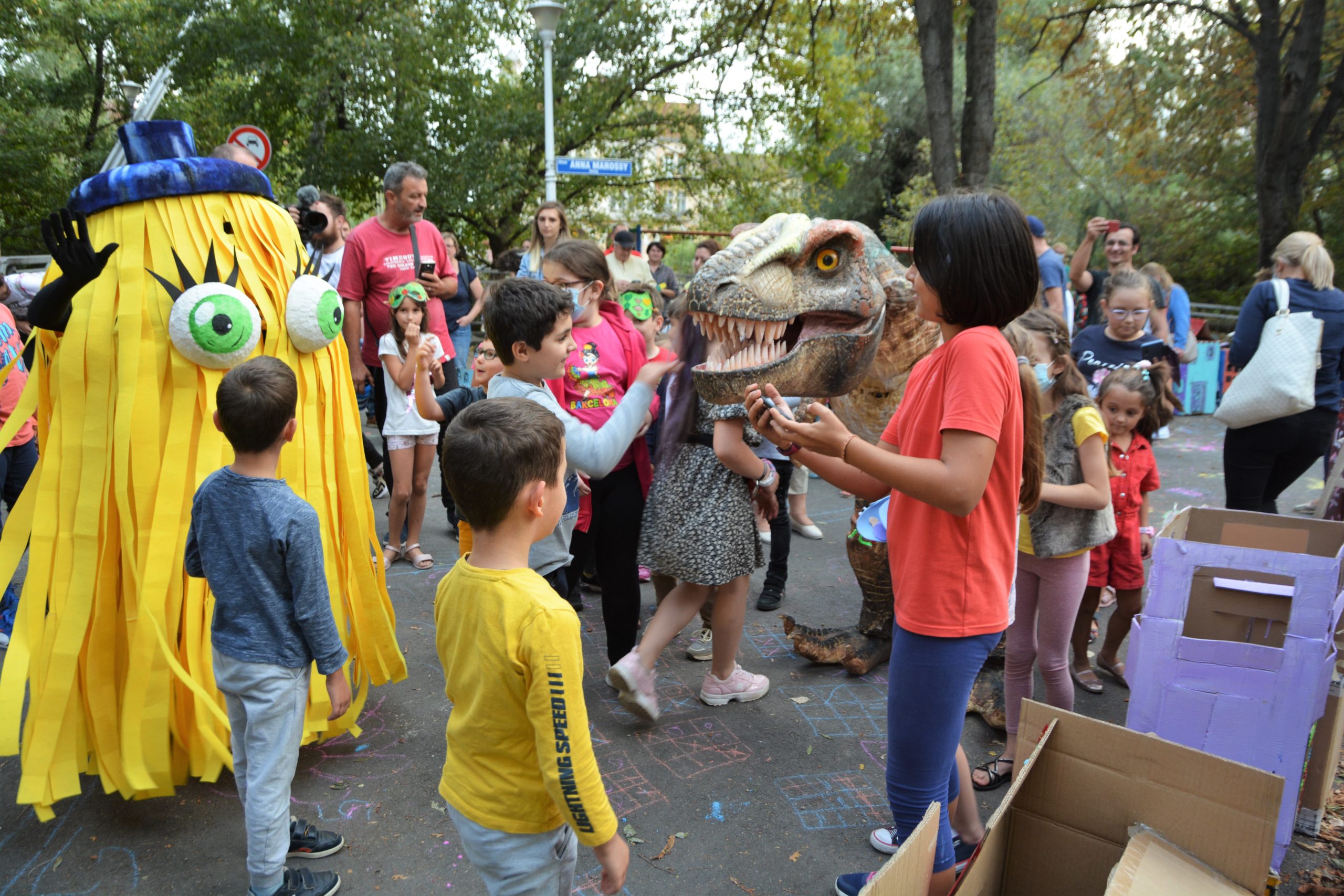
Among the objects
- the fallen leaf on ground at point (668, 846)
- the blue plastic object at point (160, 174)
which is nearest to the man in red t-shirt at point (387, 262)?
the blue plastic object at point (160, 174)

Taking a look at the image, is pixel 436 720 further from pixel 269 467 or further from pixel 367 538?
pixel 269 467

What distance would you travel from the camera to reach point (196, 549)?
2.16 m

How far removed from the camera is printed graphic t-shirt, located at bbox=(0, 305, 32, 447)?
161 inches

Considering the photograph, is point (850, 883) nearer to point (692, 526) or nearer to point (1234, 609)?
point (692, 526)

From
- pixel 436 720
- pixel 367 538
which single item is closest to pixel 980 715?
pixel 436 720

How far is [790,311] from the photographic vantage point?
2512mm

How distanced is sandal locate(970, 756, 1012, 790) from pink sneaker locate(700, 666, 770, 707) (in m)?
0.87

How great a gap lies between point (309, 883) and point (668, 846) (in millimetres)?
984

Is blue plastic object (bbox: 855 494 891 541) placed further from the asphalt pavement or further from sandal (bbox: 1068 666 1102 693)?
sandal (bbox: 1068 666 1102 693)

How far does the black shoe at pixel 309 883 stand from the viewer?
2.21 metres

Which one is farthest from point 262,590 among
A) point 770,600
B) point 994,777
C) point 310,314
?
point 770,600

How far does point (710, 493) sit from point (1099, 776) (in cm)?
162

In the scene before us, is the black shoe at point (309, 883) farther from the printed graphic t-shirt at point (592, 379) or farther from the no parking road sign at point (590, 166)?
the no parking road sign at point (590, 166)

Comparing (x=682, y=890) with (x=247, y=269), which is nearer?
(x=682, y=890)
